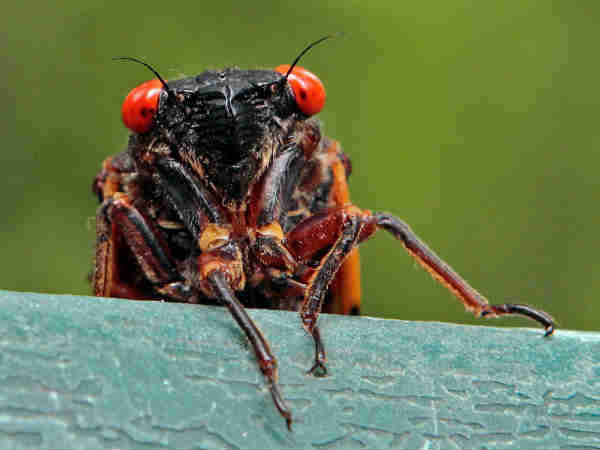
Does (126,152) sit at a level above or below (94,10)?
below

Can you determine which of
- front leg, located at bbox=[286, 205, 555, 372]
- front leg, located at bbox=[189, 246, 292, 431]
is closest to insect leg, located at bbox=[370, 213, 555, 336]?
front leg, located at bbox=[286, 205, 555, 372]

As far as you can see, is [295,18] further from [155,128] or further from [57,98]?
[155,128]

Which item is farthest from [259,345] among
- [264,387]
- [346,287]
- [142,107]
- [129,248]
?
[346,287]

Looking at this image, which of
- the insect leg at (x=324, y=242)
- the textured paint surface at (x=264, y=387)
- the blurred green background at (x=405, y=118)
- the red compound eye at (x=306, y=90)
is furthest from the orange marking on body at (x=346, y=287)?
the textured paint surface at (x=264, y=387)

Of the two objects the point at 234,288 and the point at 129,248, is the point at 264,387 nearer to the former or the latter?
the point at 234,288

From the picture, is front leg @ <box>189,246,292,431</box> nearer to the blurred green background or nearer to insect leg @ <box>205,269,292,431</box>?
insect leg @ <box>205,269,292,431</box>

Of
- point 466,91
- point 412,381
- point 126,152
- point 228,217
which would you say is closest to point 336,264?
point 228,217
